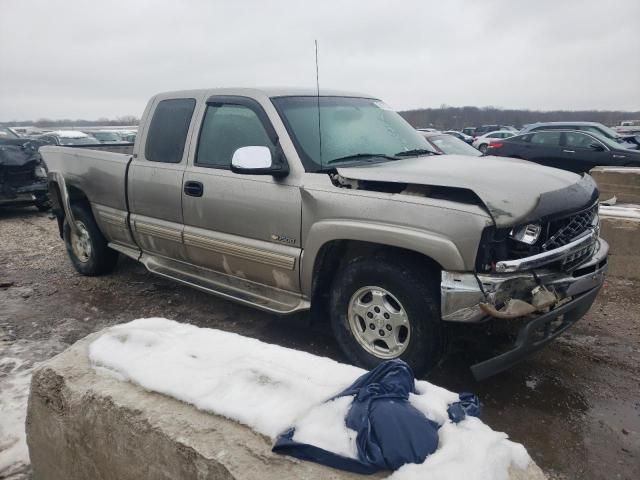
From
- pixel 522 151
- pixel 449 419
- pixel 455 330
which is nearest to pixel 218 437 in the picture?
pixel 449 419

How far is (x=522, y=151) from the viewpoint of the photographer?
1373 cm

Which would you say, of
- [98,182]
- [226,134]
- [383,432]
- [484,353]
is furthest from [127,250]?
[383,432]

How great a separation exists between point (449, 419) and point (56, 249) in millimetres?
6802

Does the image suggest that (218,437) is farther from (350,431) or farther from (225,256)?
(225,256)

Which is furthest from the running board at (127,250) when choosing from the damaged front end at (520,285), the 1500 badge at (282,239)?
the damaged front end at (520,285)

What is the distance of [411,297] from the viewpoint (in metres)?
3.02

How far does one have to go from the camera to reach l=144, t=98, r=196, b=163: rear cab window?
4.36m

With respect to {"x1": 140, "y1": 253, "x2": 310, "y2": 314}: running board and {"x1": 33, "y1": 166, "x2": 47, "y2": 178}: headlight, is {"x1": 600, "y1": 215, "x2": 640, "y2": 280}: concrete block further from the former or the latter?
{"x1": 33, "y1": 166, "x2": 47, "y2": 178}: headlight

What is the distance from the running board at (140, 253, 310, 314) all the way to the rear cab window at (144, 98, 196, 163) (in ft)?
3.06

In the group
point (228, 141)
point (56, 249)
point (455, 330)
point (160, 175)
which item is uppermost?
point (228, 141)

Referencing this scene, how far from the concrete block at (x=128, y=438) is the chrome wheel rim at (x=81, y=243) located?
3.48m

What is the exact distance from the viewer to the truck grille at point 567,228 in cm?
297

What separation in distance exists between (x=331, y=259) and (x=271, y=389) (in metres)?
1.58

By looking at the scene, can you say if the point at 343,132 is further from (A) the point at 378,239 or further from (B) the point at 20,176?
(B) the point at 20,176
